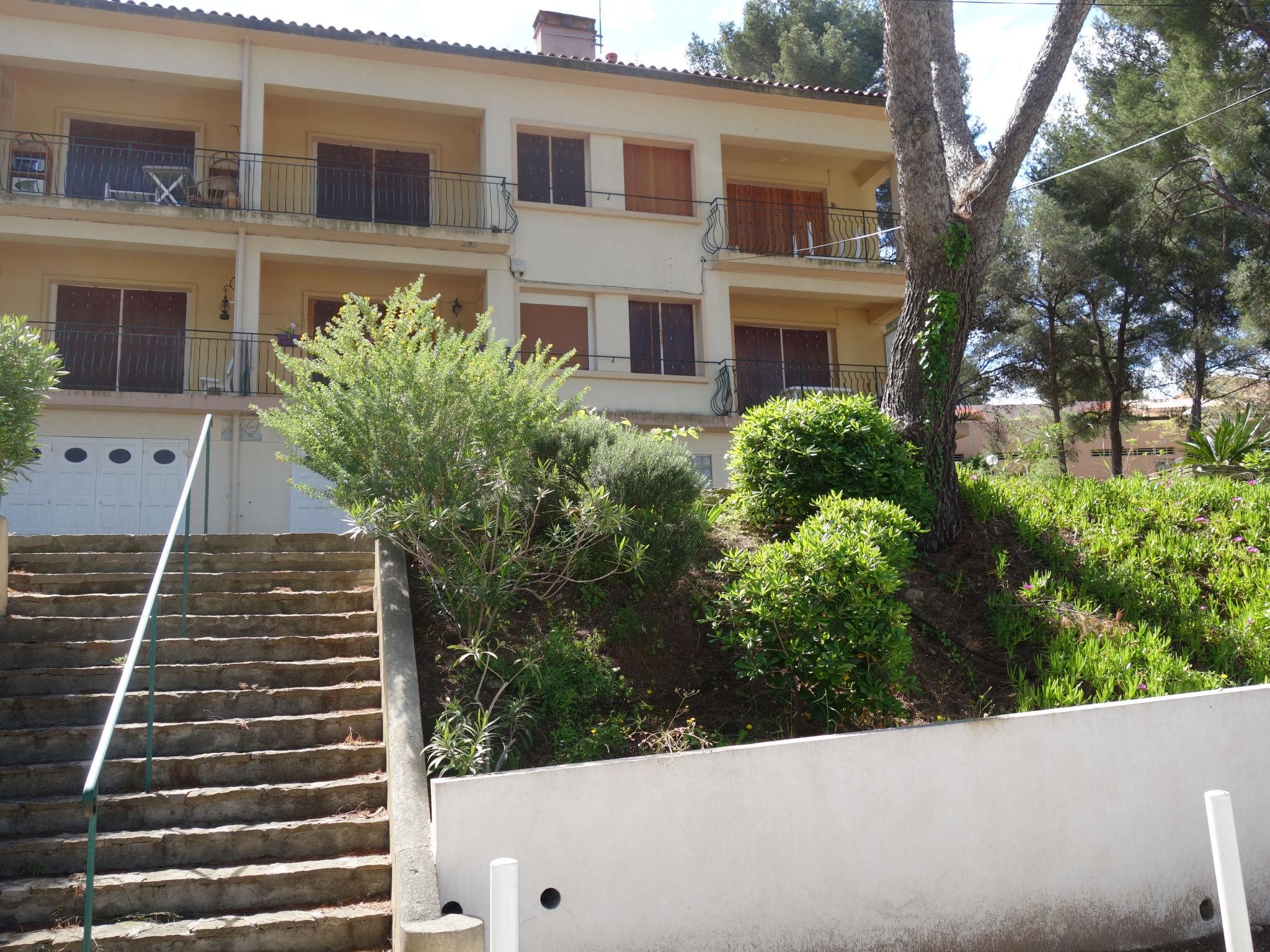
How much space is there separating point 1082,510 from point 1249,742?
12.0 feet

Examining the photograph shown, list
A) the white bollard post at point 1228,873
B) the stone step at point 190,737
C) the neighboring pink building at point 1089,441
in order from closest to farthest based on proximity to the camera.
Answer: the white bollard post at point 1228,873 → the stone step at point 190,737 → the neighboring pink building at point 1089,441

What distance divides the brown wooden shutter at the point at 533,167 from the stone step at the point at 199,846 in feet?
40.7

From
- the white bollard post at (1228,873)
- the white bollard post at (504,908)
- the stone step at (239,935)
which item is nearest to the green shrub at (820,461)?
the stone step at (239,935)

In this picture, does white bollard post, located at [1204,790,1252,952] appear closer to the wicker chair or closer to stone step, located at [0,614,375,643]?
stone step, located at [0,614,375,643]

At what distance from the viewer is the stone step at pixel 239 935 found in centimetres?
462

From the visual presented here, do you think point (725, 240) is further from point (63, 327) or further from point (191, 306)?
point (63, 327)

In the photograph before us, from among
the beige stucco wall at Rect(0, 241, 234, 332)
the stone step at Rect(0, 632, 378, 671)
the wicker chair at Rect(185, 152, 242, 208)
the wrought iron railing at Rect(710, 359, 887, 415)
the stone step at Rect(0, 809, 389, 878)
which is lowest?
the stone step at Rect(0, 809, 389, 878)

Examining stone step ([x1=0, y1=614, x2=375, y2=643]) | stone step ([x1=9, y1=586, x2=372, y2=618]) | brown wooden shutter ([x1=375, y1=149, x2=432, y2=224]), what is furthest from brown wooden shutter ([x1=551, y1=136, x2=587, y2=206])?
stone step ([x1=0, y1=614, x2=375, y2=643])

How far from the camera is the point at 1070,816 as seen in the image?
5680mm

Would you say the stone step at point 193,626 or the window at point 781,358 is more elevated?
the window at point 781,358

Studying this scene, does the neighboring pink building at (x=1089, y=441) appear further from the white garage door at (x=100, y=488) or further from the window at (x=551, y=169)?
the white garage door at (x=100, y=488)

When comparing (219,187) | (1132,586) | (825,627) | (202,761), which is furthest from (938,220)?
(219,187)

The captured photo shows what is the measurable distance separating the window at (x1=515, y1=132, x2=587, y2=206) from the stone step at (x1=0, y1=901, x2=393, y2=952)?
12.9 meters

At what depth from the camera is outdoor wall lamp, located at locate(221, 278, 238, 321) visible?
15328 millimetres
